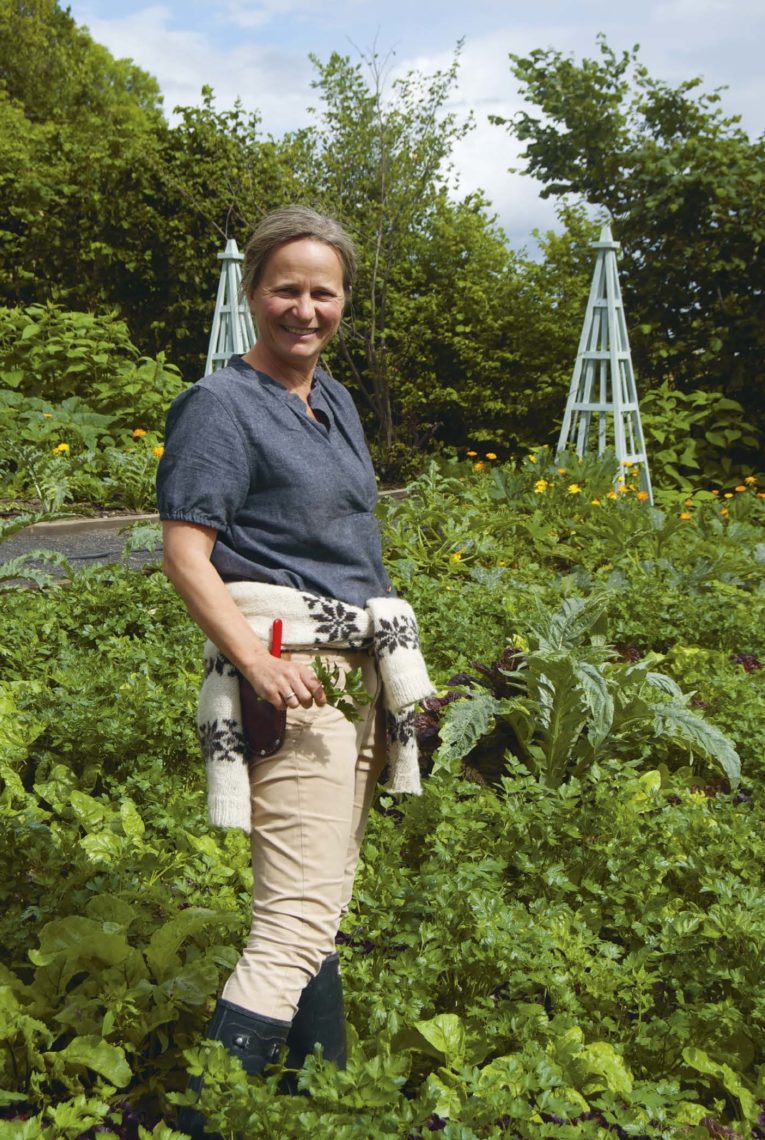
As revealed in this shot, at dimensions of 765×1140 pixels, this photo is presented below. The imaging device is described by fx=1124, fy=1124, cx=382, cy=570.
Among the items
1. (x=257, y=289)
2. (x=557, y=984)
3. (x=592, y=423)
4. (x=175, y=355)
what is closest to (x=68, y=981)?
(x=557, y=984)

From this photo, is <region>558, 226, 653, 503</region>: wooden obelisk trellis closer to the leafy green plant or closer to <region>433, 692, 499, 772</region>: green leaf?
the leafy green plant

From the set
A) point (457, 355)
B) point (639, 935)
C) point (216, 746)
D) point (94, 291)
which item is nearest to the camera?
point (216, 746)

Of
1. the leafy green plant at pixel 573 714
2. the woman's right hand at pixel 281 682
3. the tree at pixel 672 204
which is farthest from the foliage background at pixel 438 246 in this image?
the woman's right hand at pixel 281 682

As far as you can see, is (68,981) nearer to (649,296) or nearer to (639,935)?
(639,935)

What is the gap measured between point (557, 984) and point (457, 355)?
953 centimetres

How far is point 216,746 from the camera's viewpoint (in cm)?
192

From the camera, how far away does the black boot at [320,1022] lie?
6.98ft

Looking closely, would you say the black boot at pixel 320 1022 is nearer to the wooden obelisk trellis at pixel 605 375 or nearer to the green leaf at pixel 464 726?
the green leaf at pixel 464 726

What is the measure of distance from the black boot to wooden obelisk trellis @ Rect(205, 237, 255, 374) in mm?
7707

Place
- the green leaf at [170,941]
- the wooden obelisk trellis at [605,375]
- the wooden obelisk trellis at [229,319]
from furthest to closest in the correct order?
the wooden obelisk trellis at [229,319] < the wooden obelisk trellis at [605,375] < the green leaf at [170,941]

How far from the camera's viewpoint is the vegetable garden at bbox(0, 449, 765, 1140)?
6.98 feet

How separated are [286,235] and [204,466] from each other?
46 centimetres

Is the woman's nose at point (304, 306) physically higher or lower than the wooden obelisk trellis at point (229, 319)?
lower

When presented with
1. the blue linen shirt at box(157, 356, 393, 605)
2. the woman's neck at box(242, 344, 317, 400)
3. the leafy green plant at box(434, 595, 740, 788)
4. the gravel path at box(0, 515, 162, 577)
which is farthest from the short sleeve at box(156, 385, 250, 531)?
the gravel path at box(0, 515, 162, 577)
